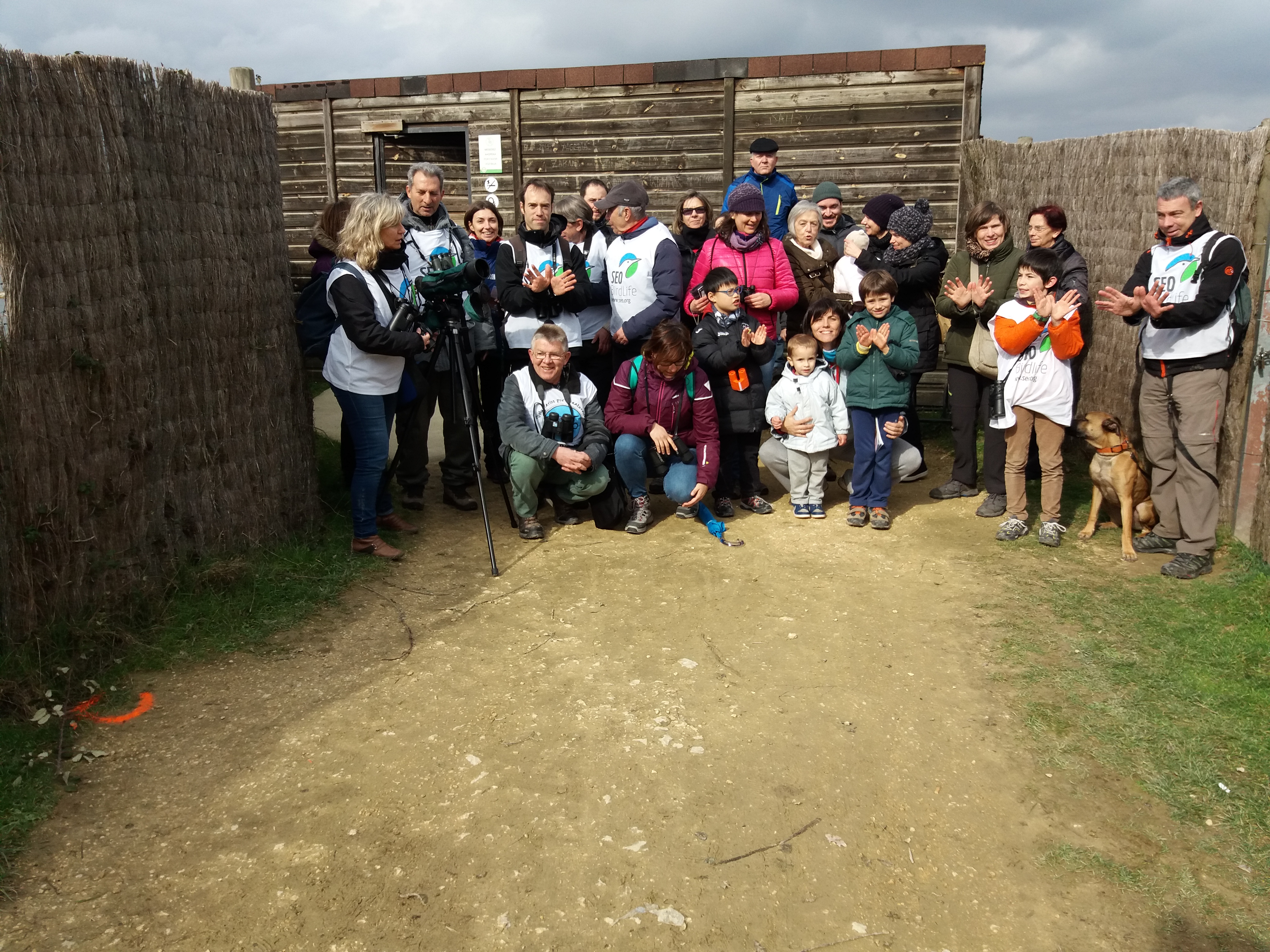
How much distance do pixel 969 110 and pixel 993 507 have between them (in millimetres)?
4527

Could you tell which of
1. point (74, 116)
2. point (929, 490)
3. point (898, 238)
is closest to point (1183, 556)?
point (929, 490)

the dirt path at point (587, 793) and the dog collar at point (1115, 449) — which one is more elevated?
the dog collar at point (1115, 449)

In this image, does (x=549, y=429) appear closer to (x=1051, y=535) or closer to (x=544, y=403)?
(x=544, y=403)

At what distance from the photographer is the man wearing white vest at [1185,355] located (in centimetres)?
495

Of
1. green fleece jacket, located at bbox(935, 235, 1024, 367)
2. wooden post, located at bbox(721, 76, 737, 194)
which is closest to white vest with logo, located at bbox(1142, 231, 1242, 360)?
green fleece jacket, located at bbox(935, 235, 1024, 367)

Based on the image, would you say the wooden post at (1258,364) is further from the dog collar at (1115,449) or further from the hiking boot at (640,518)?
the hiking boot at (640,518)

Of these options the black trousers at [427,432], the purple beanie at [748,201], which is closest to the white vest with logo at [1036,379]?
the purple beanie at [748,201]

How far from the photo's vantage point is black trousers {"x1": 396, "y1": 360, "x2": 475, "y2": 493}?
605 centimetres

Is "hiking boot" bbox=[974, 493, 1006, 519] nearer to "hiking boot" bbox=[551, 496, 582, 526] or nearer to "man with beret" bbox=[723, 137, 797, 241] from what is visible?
"man with beret" bbox=[723, 137, 797, 241]

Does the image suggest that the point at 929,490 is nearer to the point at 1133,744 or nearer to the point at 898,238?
the point at 898,238

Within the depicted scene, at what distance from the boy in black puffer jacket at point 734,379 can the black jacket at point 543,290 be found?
2.50 feet

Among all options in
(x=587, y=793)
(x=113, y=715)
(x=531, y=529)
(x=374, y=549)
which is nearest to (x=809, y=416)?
(x=531, y=529)

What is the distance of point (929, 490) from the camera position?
6.68 m

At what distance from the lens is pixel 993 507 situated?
6133mm
